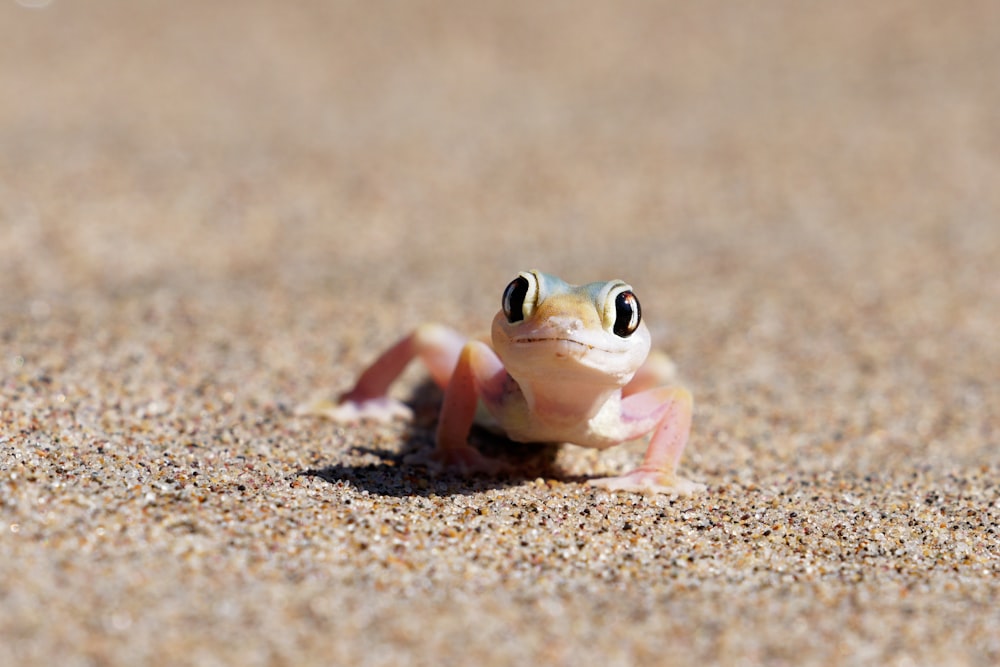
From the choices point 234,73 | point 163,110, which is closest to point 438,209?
point 163,110

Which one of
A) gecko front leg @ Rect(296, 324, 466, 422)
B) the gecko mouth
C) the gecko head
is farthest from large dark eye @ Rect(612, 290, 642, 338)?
gecko front leg @ Rect(296, 324, 466, 422)

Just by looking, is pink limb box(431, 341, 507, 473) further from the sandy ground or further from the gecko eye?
the gecko eye

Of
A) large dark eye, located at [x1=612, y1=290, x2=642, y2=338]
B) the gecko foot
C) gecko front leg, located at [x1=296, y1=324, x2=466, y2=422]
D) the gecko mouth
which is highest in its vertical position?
large dark eye, located at [x1=612, y1=290, x2=642, y2=338]

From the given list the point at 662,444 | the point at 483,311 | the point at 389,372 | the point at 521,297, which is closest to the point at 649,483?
the point at 662,444

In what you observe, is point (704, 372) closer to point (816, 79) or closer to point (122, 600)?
point (122, 600)

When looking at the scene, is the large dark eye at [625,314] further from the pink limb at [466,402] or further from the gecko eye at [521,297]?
the pink limb at [466,402]

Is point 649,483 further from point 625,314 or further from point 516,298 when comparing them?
point 516,298
